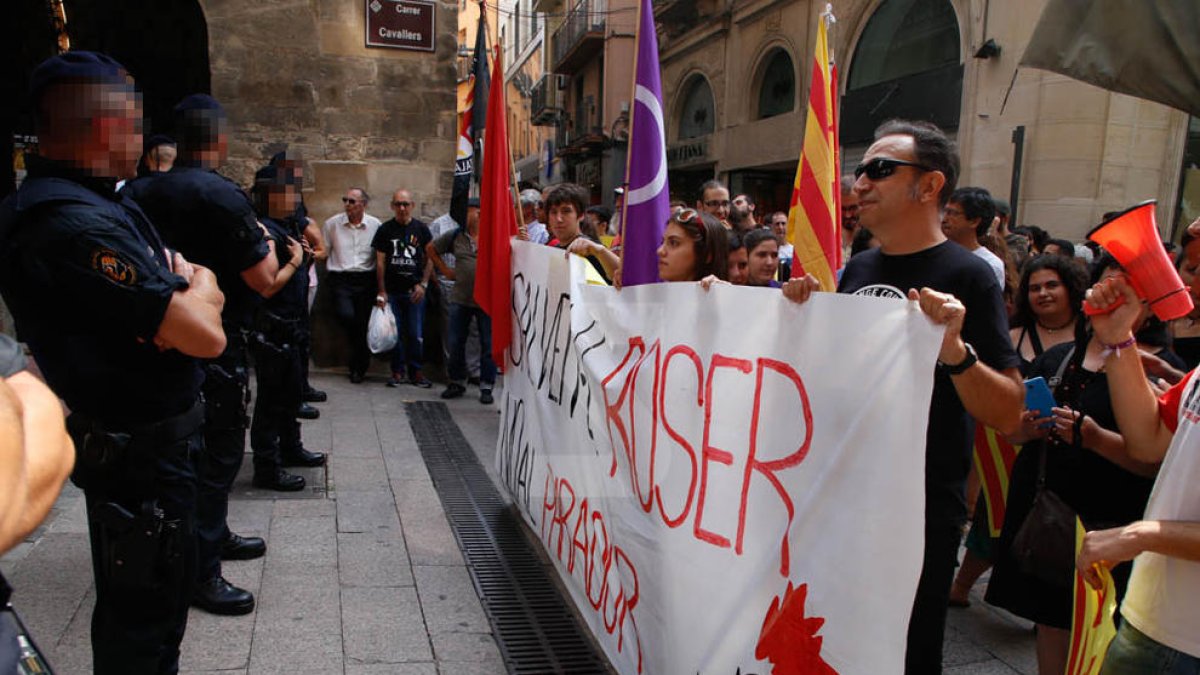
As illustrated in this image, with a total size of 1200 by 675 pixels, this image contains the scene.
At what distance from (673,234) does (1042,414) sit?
1.46 metres

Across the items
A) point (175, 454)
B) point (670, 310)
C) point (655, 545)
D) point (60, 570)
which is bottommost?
point (60, 570)

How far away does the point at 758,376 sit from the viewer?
2191 mm

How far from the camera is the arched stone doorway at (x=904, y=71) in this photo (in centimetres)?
1230

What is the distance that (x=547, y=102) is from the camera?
37.6 m

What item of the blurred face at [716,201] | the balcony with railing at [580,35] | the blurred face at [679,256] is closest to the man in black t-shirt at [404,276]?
the blurred face at [716,201]

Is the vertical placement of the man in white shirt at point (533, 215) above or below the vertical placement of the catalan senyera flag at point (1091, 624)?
above

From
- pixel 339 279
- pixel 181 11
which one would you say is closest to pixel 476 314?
pixel 339 279

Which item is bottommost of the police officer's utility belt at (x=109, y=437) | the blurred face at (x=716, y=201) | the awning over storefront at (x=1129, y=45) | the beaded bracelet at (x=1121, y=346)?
the police officer's utility belt at (x=109, y=437)

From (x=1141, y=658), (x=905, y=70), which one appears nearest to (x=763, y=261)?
(x=1141, y=658)

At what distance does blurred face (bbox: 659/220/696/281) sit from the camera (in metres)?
3.20

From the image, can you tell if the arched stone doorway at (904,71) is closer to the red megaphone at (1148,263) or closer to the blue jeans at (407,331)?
the blue jeans at (407,331)

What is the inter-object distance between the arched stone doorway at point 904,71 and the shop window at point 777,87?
2446 mm

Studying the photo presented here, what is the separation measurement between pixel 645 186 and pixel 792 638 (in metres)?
1.98

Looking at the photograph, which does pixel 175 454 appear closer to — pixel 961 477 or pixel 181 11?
pixel 961 477
